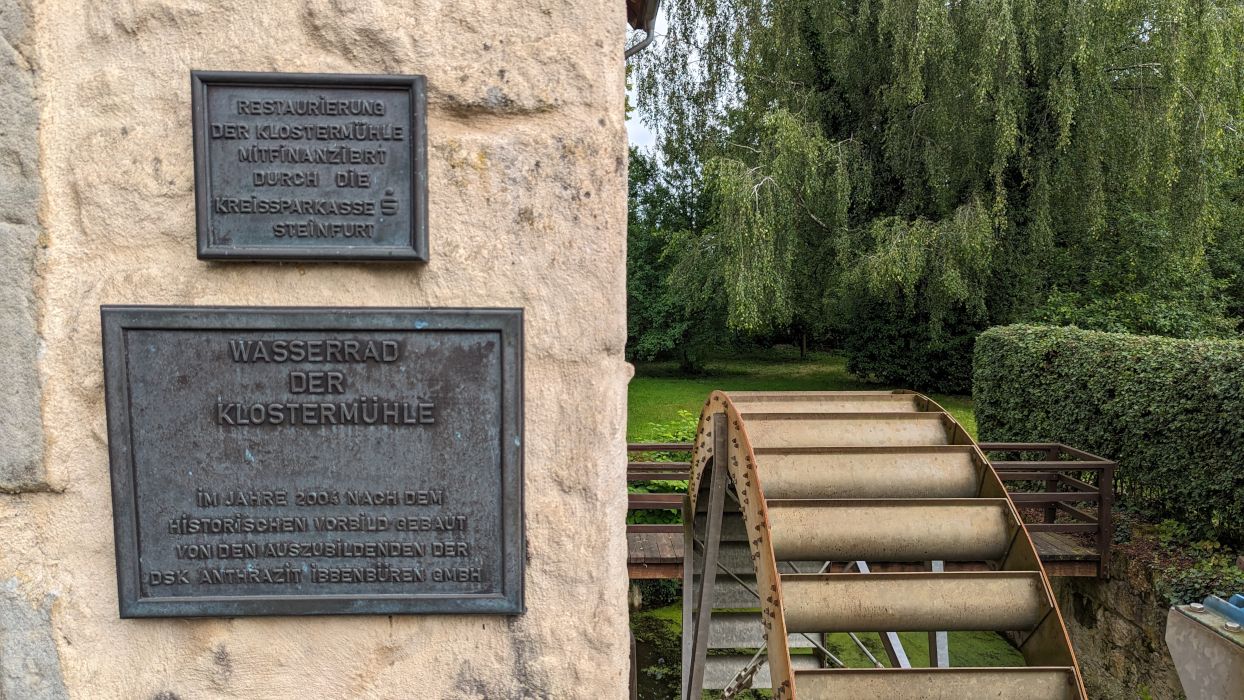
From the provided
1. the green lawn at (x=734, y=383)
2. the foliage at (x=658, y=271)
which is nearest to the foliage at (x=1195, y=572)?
the green lawn at (x=734, y=383)

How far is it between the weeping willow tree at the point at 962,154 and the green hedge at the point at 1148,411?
10.9 ft

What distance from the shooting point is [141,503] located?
66.0 inches

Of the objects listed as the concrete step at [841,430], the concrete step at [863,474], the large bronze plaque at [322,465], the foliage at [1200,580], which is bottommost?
the foliage at [1200,580]

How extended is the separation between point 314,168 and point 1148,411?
6503mm

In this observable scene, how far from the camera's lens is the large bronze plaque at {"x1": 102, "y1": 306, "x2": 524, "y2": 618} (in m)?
1.68

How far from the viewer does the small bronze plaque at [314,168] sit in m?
1.64

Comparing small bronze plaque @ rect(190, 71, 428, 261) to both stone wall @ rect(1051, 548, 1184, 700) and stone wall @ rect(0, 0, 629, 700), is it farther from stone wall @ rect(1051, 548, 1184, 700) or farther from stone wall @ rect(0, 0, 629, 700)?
stone wall @ rect(1051, 548, 1184, 700)

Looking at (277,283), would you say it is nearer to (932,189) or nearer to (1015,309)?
(932,189)

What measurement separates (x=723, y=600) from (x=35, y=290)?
4362 mm

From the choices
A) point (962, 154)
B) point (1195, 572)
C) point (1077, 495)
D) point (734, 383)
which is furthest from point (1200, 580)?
point (734, 383)

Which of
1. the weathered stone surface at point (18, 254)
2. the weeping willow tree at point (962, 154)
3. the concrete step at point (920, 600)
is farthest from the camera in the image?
the weeping willow tree at point (962, 154)

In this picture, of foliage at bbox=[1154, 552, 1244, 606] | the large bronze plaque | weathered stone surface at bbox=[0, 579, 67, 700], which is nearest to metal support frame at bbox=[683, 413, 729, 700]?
the large bronze plaque

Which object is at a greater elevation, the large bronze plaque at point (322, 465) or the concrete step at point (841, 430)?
the large bronze plaque at point (322, 465)

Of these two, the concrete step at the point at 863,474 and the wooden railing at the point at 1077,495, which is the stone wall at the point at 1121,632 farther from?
the concrete step at the point at 863,474
